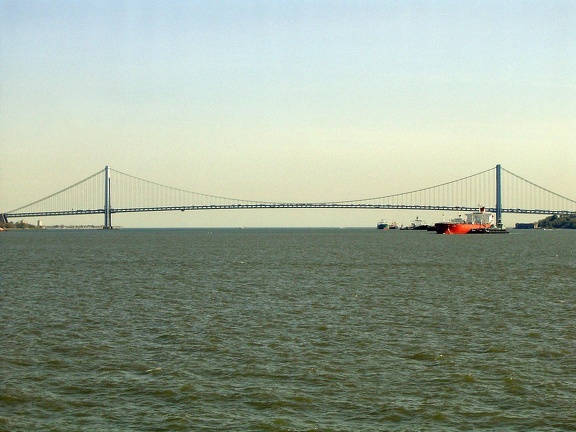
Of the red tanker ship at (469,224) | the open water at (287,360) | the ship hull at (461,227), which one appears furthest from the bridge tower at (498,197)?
the open water at (287,360)

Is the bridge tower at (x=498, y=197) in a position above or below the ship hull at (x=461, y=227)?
above

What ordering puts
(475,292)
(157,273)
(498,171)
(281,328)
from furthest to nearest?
1. (498,171)
2. (157,273)
3. (475,292)
4. (281,328)

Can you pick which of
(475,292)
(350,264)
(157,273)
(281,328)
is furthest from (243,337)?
(350,264)

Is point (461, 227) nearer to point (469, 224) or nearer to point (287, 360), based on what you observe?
point (469, 224)

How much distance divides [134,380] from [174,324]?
799 cm

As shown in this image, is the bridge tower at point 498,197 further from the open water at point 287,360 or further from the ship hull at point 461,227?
the open water at point 287,360

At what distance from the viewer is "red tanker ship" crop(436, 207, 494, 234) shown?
579 ft

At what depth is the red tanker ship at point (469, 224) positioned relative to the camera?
17650cm

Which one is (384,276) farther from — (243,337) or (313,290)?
(243,337)

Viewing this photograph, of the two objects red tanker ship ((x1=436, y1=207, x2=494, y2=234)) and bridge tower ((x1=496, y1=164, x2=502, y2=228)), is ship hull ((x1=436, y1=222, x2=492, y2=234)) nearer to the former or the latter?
red tanker ship ((x1=436, y1=207, x2=494, y2=234))

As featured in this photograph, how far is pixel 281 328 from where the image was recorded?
23.4 metres

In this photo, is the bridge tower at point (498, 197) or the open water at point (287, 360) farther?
the bridge tower at point (498, 197)

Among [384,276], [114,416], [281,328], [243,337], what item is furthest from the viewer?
[384,276]

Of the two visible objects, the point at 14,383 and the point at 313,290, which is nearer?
the point at 14,383
